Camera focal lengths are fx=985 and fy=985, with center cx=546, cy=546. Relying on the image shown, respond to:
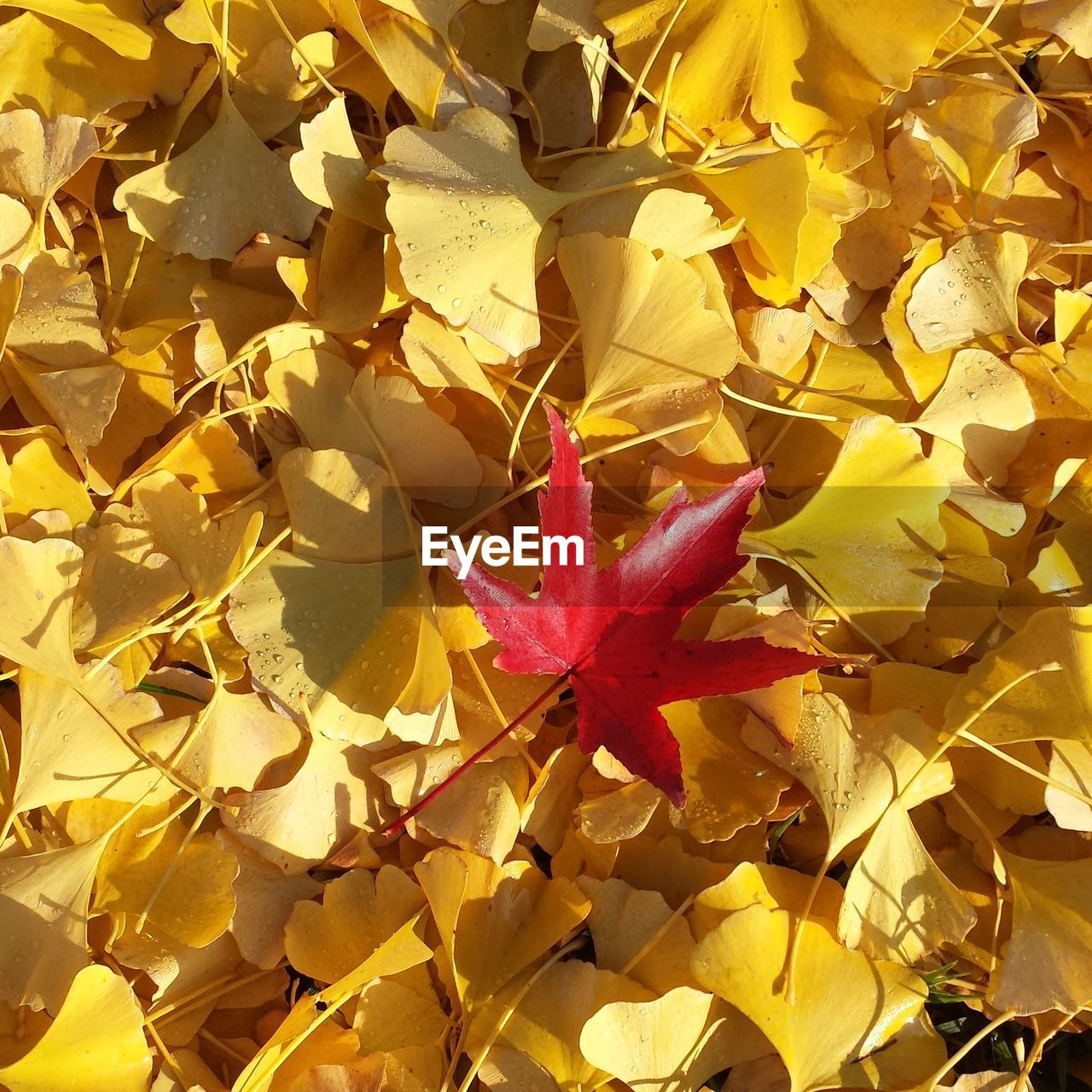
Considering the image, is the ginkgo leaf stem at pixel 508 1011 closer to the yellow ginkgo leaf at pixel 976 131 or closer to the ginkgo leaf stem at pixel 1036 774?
the ginkgo leaf stem at pixel 1036 774

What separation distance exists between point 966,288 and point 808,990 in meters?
0.41

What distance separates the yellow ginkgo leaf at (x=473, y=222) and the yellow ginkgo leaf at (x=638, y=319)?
3cm

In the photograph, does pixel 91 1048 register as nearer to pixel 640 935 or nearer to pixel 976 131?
pixel 640 935

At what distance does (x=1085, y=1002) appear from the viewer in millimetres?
511

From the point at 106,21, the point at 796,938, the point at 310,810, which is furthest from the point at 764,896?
the point at 106,21

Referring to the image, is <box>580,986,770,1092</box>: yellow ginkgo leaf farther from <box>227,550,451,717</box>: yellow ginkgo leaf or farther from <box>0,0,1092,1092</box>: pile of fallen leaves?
<box>227,550,451,717</box>: yellow ginkgo leaf

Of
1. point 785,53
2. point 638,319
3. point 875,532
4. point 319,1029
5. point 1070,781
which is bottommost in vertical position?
point 319,1029

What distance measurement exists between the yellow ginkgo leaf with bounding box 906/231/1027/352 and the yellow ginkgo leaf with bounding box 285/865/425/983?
0.44m

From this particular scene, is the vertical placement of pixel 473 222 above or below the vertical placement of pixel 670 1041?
above

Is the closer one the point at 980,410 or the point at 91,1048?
the point at 91,1048

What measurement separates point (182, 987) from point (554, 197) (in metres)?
0.47

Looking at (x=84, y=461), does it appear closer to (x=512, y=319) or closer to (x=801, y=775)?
(x=512, y=319)

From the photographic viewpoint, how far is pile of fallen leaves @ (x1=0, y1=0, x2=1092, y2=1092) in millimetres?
506

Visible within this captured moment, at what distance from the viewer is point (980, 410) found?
0.59m
